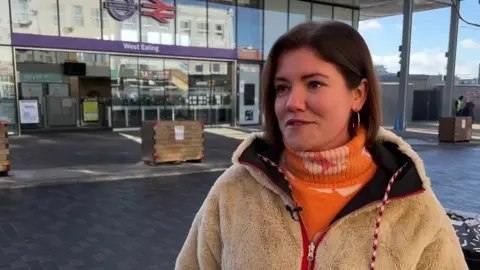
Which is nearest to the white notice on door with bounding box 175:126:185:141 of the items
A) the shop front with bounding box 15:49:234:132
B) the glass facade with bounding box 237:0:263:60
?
the shop front with bounding box 15:49:234:132

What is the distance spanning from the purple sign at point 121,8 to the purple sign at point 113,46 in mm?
1201

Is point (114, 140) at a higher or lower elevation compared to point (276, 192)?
lower

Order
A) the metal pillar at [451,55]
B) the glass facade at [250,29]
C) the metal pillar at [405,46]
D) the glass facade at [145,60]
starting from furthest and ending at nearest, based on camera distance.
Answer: the metal pillar at [451,55] → the glass facade at [250,29] → the metal pillar at [405,46] → the glass facade at [145,60]

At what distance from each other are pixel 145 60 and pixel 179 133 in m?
9.59

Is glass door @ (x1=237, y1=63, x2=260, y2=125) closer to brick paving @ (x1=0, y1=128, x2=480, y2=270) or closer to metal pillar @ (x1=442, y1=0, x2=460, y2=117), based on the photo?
metal pillar @ (x1=442, y1=0, x2=460, y2=117)

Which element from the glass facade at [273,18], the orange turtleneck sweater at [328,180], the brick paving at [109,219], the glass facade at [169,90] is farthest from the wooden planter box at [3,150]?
the glass facade at [273,18]

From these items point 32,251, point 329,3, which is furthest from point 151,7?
point 32,251

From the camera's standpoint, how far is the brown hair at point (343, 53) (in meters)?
1.31

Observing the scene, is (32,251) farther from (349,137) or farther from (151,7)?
(151,7)

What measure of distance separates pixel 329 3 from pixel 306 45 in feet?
80.5

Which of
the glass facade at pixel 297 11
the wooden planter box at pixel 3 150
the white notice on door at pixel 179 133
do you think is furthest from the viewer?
the glass facade at pixel 297 11

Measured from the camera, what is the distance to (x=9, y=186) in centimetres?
801

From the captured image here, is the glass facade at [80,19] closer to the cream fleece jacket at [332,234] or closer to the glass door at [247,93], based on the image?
the glass door at [247,93]

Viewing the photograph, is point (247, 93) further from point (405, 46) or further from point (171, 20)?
point (405, 46)
